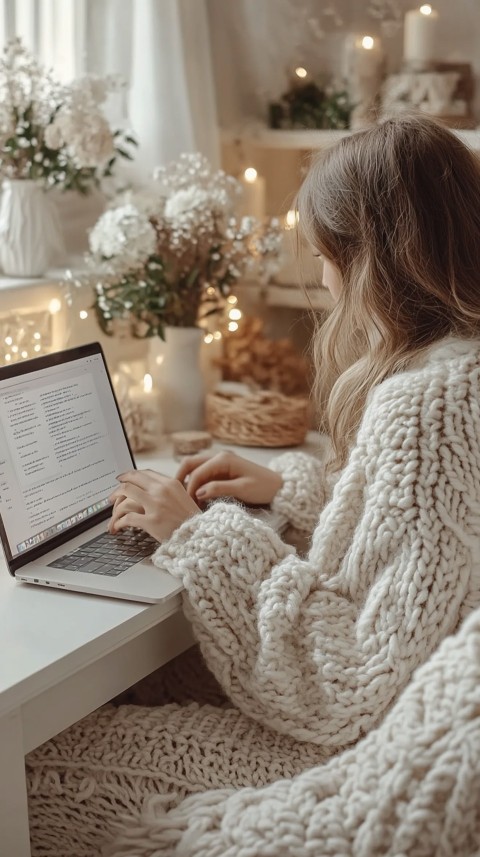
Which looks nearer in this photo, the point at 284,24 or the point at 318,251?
the point at 318,251

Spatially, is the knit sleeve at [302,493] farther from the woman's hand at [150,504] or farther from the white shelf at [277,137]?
the white shelf at [277,137]

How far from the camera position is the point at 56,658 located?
105 cm

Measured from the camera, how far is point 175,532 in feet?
4.10

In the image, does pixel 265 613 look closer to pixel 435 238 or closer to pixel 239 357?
pixel 435 238

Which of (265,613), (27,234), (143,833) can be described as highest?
(27,234)

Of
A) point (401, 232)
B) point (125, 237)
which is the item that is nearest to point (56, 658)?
point (401, 232)

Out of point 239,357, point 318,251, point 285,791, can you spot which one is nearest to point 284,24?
point 239,357

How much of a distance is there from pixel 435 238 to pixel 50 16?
1158mm

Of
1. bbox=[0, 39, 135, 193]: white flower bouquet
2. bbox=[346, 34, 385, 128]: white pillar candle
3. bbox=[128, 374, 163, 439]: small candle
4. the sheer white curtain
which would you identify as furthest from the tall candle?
bbox=[346, 34, 385, 128]: white pillar candle

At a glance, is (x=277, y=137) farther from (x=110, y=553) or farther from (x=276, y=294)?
(x=110, y=553)

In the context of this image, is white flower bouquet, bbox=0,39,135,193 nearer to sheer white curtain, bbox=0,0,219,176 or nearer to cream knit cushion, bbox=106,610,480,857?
sheer white curtain, bbox=0,0,219,176

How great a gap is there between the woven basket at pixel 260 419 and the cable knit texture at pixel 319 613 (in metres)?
0.63

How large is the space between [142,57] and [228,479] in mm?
1016

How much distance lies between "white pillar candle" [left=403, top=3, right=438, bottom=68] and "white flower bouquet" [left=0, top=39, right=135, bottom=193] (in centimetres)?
63
